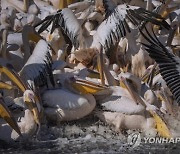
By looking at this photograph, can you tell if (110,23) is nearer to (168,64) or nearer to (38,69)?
(38,69)

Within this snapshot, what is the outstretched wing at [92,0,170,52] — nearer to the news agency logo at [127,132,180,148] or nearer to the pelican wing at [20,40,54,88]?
the pelican wing at [20,40,54,88]

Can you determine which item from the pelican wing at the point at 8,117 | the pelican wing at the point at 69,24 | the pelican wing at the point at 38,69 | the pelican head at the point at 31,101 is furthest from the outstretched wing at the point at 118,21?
the pelican wing at the point at 8,117

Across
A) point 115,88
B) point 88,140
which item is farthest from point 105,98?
point 88,140

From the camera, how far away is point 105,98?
361 inches

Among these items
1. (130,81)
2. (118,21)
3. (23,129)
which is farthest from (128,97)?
(23,129)

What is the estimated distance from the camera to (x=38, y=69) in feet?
29.4

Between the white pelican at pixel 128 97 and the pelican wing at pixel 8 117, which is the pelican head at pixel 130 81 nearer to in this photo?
the white pelican at pixel 128 97

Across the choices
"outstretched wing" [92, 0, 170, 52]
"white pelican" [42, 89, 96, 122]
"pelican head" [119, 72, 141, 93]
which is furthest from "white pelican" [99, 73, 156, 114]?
"outstretched wing" [92, 0, 170, 52]

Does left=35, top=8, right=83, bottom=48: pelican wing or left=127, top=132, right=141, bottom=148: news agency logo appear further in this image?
left=35, top=8, right=83, bottom=48: pelican wing

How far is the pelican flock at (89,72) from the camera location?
854 centimetres

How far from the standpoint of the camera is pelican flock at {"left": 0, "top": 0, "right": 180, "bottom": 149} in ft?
28.0

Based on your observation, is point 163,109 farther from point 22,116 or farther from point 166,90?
point 22,116

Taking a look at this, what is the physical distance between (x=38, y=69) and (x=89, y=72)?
0.83 m

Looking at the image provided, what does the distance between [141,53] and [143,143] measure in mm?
2258
